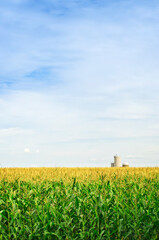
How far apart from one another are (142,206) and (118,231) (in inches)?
65.8

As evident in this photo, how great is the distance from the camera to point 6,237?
24.9ft

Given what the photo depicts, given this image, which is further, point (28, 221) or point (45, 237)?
point (28, 221)

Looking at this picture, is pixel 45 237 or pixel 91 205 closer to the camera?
pixel 45 237

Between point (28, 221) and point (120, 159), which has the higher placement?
point (120, 159)

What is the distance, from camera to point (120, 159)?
37.0 m

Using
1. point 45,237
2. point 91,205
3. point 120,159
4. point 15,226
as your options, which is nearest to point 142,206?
point 91,205

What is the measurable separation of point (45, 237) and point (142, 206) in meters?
3.10

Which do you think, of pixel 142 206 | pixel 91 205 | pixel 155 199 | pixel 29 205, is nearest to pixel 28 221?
pixel 29 205

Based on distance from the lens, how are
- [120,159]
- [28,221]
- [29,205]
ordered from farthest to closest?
1. [120,159]
2. [29,205]
3. [28,221]

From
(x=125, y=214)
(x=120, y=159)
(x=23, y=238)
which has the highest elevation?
(x=120, y=159)

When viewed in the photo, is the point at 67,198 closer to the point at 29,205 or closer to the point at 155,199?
the point at 29,205

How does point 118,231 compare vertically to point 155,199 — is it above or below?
below

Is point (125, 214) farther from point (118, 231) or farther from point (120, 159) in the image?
point (120, 159)

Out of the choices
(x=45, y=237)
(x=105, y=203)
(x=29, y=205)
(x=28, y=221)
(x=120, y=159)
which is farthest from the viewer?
(x=120, y=159)
